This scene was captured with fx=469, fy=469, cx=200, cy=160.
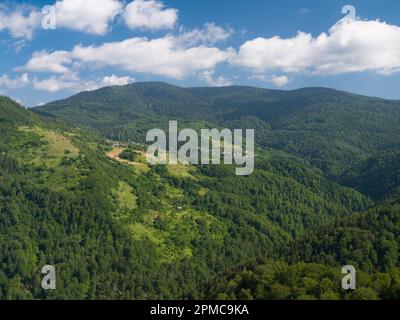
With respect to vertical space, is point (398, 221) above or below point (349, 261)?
above
